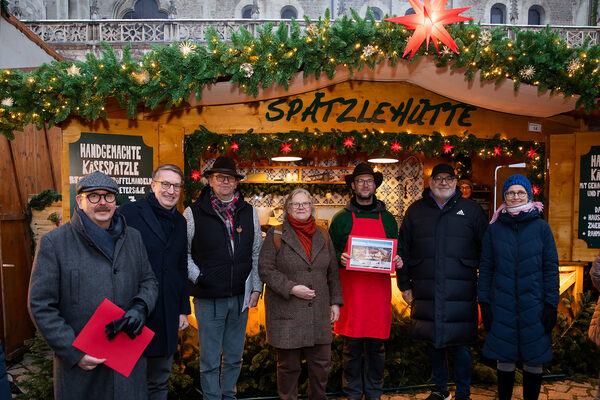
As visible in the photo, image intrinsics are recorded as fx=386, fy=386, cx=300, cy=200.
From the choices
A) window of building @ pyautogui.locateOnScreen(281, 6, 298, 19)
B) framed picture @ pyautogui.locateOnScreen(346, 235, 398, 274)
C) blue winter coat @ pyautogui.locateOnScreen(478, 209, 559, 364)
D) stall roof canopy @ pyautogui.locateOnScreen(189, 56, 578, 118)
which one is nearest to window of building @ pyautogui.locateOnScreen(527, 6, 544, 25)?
window of building @ pyautogui.locateOnScreen(281, 6, 298, 19)

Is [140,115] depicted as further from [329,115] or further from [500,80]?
[500,80]

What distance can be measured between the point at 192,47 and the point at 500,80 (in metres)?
2.79

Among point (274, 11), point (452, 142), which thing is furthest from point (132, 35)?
point (452, 142)

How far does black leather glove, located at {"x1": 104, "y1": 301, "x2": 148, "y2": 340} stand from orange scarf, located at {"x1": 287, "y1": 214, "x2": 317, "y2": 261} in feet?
3.93

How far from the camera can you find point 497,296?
2893mm

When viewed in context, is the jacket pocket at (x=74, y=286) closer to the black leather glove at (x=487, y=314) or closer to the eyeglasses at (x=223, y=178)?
the eyeglasses at (x=223, y=178)

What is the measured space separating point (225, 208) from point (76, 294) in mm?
1200

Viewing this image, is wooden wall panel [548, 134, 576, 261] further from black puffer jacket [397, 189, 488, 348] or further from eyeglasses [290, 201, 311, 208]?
eyeglasses [290, 201, 311, 208]

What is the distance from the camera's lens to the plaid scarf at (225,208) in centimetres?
293

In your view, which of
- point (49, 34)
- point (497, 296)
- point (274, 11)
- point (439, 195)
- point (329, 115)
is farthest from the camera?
point (274, 11)

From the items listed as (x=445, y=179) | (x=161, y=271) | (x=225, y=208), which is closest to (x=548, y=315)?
(x=445, y=179)

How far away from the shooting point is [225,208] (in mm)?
2969

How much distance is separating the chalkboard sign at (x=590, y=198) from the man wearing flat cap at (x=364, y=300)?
246 cm

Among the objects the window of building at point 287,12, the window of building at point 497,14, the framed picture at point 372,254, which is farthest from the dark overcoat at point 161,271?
the window of building at point 497,14
